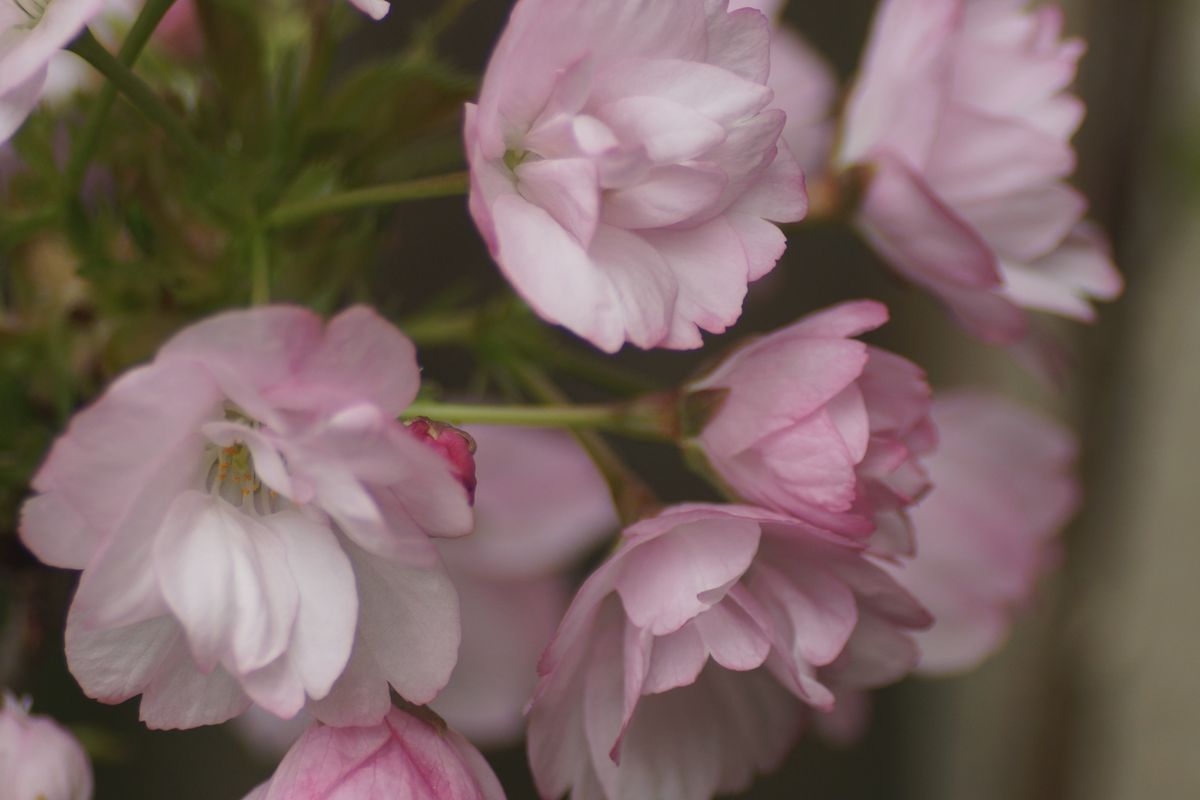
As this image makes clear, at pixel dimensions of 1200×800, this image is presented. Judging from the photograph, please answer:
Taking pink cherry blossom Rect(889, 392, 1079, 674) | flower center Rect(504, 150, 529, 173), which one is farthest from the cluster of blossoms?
pink cherry blossom Rect(889, 392, 1079, 674)

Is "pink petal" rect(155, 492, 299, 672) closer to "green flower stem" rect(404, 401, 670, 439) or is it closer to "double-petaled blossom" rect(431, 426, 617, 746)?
"green flower stem" rect(404, 401, 670, 439)

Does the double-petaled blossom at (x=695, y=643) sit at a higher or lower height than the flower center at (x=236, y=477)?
lower

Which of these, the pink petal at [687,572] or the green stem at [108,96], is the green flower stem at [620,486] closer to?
the pink petal at [687,572]

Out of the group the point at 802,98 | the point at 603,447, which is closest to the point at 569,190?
the point at 603,447

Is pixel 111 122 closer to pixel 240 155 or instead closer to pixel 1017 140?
pixel 240 155

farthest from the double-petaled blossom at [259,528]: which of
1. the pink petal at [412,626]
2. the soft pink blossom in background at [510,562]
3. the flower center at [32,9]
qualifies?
the soft pink blossom in background at [510,562]

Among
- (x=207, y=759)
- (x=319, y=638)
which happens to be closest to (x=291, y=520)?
(x=319, y=638)

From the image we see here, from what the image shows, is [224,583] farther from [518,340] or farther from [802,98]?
[802,98]
